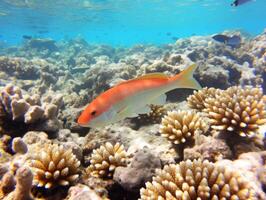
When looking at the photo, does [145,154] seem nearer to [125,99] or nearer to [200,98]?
[125,99]

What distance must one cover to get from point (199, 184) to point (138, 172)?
941 mm

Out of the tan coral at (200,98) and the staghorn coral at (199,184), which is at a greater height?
the tan coral at (200,98)

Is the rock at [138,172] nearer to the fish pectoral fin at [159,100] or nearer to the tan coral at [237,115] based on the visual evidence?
the fish pectoral fin at [159,100]

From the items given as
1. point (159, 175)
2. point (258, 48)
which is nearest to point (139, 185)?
point (159, 175)

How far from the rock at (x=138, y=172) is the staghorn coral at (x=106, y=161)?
32cm

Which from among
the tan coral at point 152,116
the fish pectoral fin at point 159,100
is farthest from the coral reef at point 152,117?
the fish pectoral fin at point 159,100

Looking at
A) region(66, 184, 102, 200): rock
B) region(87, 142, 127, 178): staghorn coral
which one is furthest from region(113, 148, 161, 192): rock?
region(66, 184, 102, 200): rock

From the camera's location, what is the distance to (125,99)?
3.22 metres

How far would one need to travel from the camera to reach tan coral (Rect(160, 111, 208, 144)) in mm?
4504

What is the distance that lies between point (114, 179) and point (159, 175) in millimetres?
839

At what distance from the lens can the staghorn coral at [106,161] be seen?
13.4 ft

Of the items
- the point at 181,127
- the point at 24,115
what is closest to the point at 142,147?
the point at 181,127

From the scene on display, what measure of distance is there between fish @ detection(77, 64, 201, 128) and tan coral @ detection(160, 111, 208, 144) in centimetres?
116

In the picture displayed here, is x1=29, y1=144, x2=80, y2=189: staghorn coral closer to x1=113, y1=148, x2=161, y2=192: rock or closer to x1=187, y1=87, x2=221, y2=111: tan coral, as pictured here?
x1=113, y1=148, x2=161, y2=192: rock
